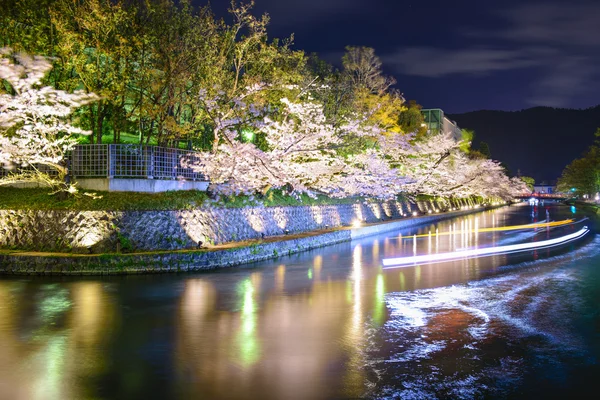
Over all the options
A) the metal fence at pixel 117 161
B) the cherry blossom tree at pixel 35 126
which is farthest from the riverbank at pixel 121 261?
the metal fence at pixel 117 161

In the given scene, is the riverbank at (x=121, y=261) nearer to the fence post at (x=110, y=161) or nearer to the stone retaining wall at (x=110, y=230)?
the stone retaining wall at (x=110, y=230)

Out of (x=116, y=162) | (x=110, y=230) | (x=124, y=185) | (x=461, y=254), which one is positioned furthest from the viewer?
(x=461, y=254)

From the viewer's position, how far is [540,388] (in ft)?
23.6

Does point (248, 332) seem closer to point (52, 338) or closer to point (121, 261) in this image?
point (52, 338)

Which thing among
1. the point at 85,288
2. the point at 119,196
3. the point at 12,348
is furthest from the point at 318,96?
the point at 12,348

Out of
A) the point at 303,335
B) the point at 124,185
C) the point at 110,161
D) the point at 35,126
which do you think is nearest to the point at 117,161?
the point at 110,161

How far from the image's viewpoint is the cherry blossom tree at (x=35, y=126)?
744 inches

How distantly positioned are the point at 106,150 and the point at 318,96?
1749 cm

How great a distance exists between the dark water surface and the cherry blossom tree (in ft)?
Result: 17.2

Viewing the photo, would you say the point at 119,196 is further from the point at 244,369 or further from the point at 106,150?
the point at 244,369

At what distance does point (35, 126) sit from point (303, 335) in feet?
50.4

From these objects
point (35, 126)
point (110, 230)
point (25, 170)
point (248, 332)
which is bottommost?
point (248, 332)

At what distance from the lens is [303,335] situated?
10070 millimetres

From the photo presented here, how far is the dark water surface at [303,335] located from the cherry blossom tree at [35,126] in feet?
17.2
